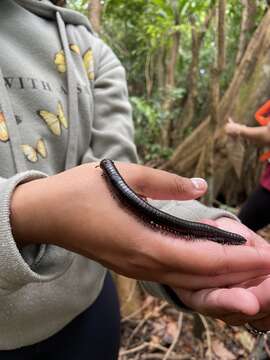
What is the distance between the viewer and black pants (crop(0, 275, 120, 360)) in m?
1.08

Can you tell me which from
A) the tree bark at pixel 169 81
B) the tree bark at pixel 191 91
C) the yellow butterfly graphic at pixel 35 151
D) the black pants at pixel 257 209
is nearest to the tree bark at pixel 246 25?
the tree bark at pixel 191 91

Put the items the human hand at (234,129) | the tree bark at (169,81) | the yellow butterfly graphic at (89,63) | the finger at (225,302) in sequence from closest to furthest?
the finger at (225,302)
the yellow butterfly graphic at (89,63)
the human hand at (234,129)
the tree bark at (169,81)

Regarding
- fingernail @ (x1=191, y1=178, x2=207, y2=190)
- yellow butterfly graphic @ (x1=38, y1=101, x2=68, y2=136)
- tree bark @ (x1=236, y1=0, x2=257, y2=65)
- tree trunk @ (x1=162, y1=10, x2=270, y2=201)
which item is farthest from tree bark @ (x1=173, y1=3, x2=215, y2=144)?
fingernail @ (x1=191, y1=178, x2=207, y2=190)

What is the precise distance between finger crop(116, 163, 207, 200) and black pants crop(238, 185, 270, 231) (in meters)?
2.10

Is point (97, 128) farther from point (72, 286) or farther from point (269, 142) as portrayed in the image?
point (269, 142)

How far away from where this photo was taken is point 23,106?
1.03 meters

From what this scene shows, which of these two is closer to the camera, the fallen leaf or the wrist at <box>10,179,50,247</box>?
the wrist at <box>10,179,50,247</box>

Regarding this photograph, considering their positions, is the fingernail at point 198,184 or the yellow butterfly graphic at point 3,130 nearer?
the fingernail at point 198,184

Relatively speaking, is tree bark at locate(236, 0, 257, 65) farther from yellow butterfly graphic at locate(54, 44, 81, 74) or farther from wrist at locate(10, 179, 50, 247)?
wrist at locate(10, 179, 50, 247)

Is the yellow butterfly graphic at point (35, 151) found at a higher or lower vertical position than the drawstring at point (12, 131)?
lower

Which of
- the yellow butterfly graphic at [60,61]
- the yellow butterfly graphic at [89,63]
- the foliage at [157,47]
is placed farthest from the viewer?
the foliage at [157,47]

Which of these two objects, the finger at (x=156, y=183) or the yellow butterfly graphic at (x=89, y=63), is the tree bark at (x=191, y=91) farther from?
the finger at (x=156, y=183)

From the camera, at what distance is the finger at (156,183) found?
76 cm

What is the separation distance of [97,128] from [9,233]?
2.31ft
